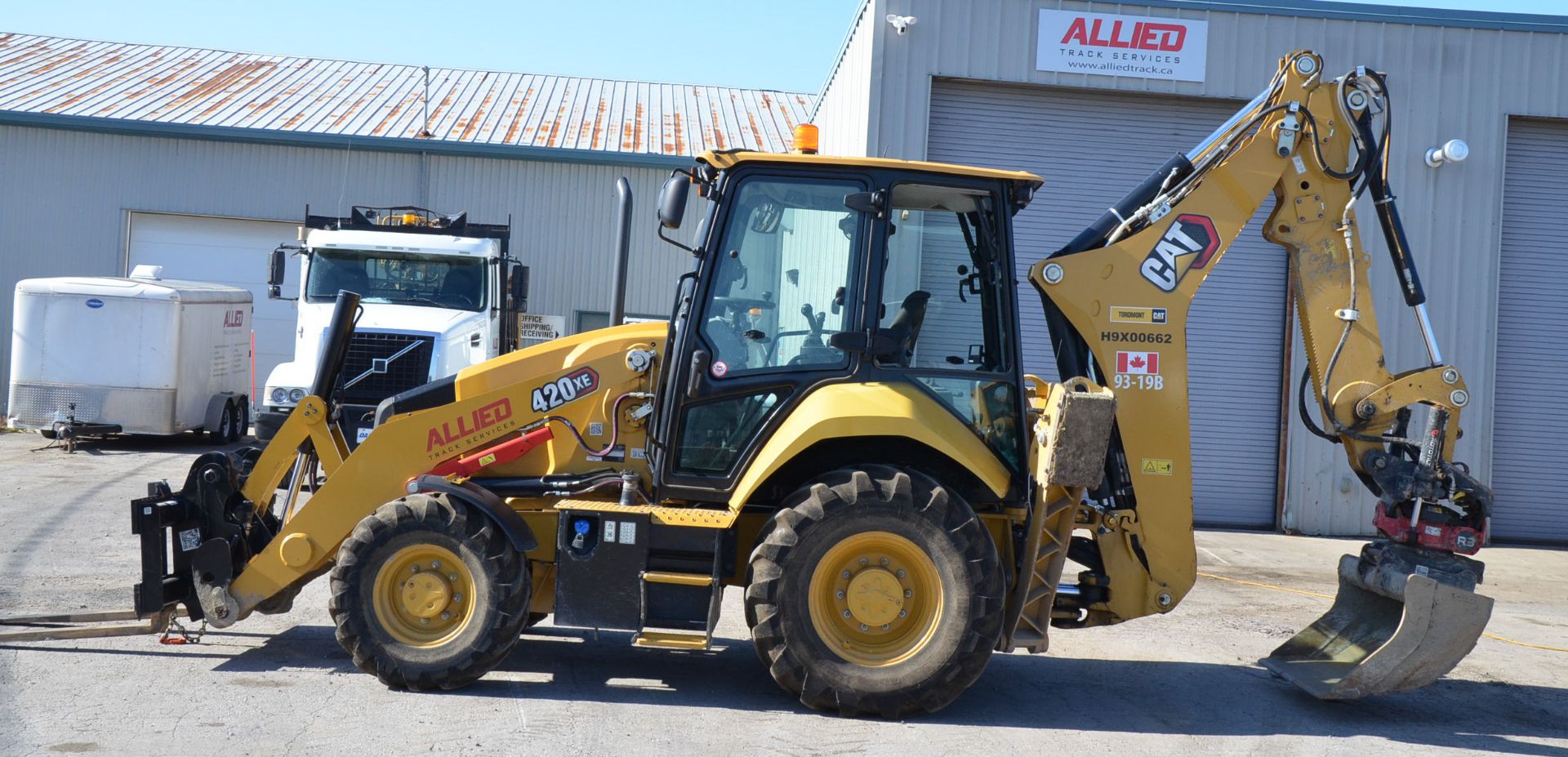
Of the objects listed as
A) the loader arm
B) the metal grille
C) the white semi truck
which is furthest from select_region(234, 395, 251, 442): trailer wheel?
the loader arm

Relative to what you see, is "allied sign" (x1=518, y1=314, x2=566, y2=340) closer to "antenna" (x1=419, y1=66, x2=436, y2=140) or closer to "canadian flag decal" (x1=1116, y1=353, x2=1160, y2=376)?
"antenna" (x1=419, y1=66, x2=436, y2=140)

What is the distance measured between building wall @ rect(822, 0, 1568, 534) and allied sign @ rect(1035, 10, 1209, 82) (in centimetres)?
10

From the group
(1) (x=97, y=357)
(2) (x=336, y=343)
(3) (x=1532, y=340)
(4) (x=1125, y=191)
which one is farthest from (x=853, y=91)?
(1) (x=97, y=357)

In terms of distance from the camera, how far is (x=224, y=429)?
17.9m

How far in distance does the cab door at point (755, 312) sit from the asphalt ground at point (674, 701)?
118 centimetres

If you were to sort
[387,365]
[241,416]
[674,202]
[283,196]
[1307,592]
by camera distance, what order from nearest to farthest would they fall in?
[674,202], [1307,592], [387,365], [241,416], [283,196]

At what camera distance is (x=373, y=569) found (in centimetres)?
595

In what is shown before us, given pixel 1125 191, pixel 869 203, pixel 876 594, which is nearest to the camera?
pixel 876 594

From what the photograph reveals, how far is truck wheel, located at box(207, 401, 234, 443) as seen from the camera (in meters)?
17.6

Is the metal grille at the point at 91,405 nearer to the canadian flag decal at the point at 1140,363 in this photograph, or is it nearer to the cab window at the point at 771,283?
the cab window at the point at 771,283

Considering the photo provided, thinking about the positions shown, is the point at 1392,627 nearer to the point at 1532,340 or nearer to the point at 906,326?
the point at 906,326

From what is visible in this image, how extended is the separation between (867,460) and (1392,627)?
2871 millimetres

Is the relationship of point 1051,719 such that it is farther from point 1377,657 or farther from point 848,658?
point 1377,657

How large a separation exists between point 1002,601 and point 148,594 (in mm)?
4210
